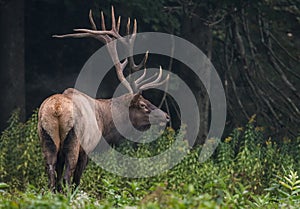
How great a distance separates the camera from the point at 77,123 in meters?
7.59

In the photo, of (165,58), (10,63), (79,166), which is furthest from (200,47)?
(79,166)

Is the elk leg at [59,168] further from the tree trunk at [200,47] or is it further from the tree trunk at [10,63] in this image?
the tree trunk at [200,47]

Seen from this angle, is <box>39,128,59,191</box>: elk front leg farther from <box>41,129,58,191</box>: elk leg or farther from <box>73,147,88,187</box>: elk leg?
<box>73,147,88,187</box>: elk leg

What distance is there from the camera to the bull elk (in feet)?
24.4

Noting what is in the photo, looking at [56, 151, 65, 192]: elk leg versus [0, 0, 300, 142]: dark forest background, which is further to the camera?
[0, 0, 300, 142]: dark forest background

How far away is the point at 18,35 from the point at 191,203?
748 cm

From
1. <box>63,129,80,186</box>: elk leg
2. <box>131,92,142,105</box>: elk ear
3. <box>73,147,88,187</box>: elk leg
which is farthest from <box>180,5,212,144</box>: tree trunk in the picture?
<box>63,129,80,186</box>: elk leg

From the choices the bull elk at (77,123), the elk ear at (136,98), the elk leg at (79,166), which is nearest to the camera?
the bull elk at (77,123)

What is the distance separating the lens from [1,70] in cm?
1126

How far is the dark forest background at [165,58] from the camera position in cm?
1124

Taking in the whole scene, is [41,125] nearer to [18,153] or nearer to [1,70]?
[18,153]

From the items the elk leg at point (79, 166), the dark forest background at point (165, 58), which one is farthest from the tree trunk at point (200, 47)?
the elk leg at point (79, 166)

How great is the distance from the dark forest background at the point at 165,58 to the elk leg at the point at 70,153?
12.2ft

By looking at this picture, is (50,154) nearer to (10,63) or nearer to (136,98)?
(136,98)
